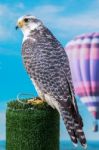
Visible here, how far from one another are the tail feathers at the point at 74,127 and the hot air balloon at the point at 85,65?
12.8 metres

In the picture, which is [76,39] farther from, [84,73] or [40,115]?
[40,115]

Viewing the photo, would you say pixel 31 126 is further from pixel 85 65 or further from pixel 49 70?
pixel 85 65

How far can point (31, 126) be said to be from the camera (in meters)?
9.04

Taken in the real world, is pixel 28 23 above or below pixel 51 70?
above

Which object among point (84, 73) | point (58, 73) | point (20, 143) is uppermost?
point (84, 73)

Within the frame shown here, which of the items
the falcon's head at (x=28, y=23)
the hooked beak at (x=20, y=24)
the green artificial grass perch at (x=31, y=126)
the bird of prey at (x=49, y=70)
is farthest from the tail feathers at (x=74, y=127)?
the hooked beak at (x=20, y=24)

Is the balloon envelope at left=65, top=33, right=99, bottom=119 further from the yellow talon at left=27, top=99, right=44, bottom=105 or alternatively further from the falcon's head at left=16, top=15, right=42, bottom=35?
the yellow talon at left=27, top=99, right=44, bottom=105

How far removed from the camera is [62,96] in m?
9.16

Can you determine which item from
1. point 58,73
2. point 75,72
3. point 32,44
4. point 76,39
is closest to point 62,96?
point 58,73

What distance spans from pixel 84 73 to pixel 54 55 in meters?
12.5

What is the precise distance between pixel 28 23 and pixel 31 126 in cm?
164

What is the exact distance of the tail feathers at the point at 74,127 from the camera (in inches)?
345

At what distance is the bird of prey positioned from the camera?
8.99 meters

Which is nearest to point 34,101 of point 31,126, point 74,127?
point 31,126
